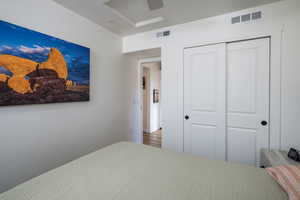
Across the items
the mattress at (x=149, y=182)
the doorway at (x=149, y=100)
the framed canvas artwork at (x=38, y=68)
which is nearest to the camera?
the mattress at (x=149, y=182)

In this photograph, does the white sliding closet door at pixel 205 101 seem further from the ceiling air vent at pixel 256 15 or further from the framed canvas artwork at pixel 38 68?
the framed canvas artwork at pixel 38 68

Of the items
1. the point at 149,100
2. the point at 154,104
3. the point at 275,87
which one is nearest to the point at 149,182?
the point at 275,87

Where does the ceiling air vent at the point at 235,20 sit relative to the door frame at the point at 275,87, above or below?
above

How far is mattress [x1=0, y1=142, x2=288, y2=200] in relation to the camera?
0.87 m

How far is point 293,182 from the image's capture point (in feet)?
2.88

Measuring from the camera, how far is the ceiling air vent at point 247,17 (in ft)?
6.40

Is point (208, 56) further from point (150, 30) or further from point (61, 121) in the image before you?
point (61, 121)

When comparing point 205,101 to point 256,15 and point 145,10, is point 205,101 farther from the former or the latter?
point 145,10

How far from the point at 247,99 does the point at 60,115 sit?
266cm

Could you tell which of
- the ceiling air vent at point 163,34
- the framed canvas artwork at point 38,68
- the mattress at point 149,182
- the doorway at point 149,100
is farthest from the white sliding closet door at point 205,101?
the doorway at point 149,100

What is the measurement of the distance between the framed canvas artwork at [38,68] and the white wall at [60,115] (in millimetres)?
118

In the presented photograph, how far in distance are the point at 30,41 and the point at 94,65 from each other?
0.94m

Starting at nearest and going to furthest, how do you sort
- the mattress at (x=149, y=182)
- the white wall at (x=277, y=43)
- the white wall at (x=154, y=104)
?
the mattress at (x=149, y=182) → the white wall at (x=277, y=43) → the white wall at (x=154, y=104)

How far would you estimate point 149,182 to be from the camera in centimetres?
102
